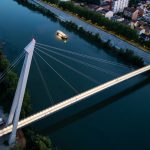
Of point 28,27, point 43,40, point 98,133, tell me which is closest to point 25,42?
point 43,40

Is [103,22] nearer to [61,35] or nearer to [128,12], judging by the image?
[61,35]

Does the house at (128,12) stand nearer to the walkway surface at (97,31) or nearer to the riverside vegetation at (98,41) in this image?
the walkway surface at (97,31)

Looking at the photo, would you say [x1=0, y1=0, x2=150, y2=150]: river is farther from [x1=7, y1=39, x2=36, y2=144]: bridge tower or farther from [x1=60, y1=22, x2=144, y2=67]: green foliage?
[x1=7, y1=39, x2=36, y2=144]: bridge tower

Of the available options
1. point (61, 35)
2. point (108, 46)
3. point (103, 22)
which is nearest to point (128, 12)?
point (103, 22)

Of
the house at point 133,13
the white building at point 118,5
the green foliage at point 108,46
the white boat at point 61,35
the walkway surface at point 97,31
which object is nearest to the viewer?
the green foliage at point 108,46

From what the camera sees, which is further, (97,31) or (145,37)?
(97,31)

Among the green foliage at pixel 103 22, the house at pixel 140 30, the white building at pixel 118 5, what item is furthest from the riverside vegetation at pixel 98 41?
the white building at pixel 118 5

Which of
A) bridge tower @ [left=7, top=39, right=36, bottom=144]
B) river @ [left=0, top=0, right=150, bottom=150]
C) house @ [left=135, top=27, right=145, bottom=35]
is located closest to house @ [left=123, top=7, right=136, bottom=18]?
house @ [left=135, top=27, right=145, bottom=35]
